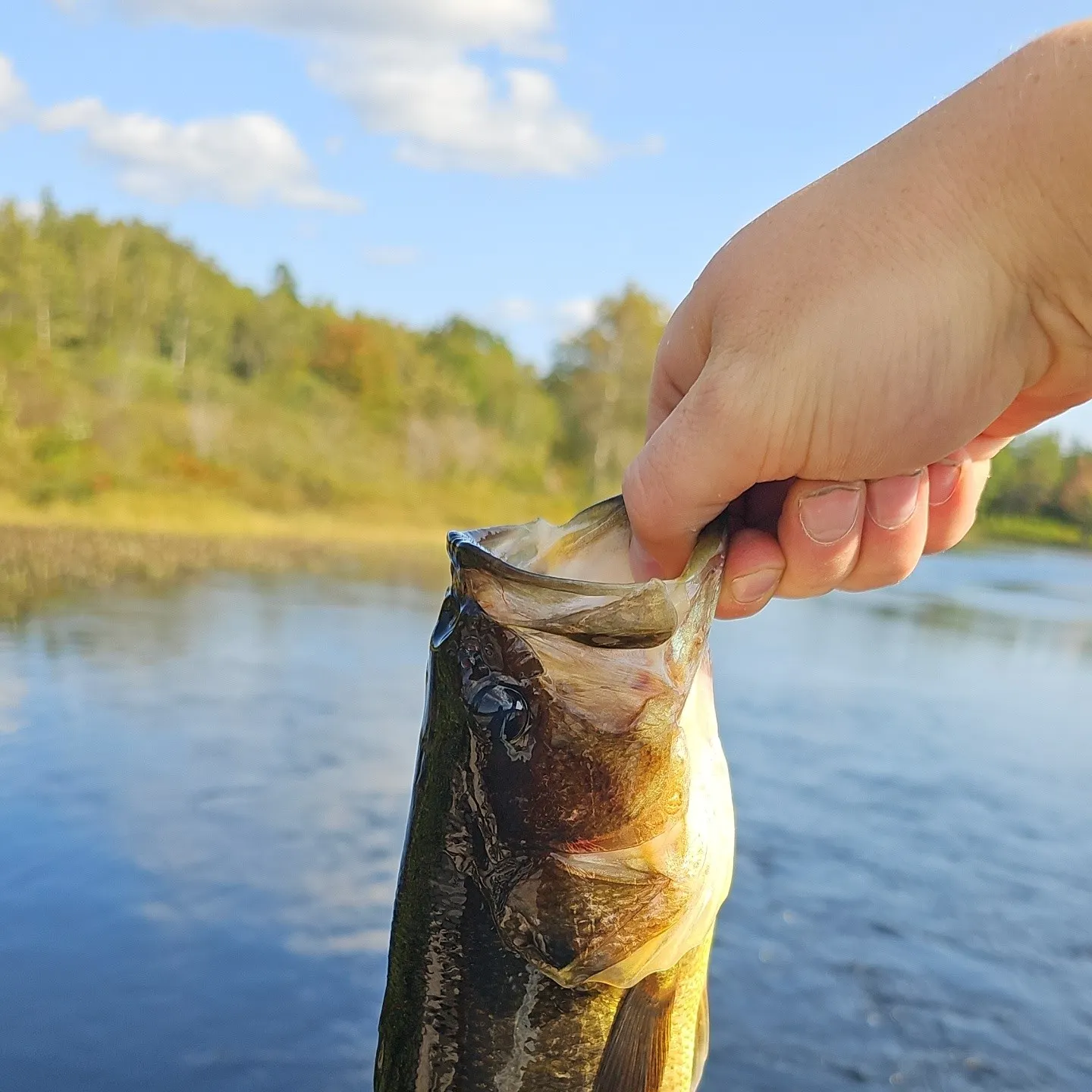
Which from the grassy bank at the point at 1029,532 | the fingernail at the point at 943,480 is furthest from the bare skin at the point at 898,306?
the grassy bank at the point at 1029,532

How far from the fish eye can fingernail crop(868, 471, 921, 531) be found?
0.88 metres

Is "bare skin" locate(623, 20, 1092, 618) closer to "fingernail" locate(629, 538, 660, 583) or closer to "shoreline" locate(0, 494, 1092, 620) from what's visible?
"fingernail" locate(629, 538, 660, 583)

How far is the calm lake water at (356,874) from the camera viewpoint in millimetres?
5457

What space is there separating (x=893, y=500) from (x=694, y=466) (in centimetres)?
54

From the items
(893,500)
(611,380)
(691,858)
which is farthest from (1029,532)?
(691,858)

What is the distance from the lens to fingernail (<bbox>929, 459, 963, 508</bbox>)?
8.40 ft

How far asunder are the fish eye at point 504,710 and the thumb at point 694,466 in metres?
0.44

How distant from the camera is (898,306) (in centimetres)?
190

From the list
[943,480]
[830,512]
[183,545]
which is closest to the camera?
[830,512]

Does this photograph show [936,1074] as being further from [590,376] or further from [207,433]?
[590,376]

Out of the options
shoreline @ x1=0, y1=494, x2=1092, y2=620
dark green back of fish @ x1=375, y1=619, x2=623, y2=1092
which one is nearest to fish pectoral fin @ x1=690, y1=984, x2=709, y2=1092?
dark green back of fish @ x1=375, y1=619, x2=623, y2=1092

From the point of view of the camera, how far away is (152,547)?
84.9ft

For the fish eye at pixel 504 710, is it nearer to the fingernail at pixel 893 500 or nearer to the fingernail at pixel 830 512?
the fingernail at pixel 830 512

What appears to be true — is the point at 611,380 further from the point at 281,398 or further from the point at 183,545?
the point at 183,545
